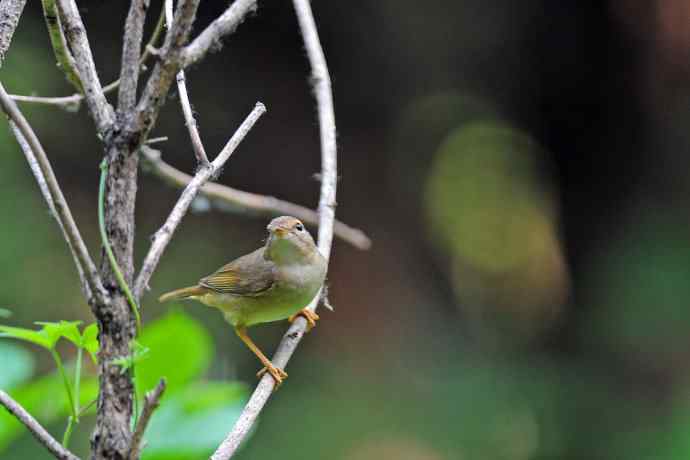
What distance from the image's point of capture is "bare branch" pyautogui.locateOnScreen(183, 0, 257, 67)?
1.07 meters

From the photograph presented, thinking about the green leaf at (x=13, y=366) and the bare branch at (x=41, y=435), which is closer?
the bare branch at (x=41, y=435)

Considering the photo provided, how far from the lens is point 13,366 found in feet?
5.73

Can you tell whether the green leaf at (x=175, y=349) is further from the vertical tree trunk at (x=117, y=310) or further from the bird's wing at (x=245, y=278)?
the bird's wing at (x=245, y=278)

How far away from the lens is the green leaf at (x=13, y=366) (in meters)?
1.71

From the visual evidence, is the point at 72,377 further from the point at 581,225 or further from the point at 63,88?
the point at 581,225

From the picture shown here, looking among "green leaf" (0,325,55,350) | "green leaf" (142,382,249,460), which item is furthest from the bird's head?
"green leaf" (0,325,55,350)

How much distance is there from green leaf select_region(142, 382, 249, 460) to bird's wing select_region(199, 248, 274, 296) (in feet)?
3.83

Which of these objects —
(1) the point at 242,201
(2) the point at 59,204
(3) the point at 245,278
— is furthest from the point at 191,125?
(3) the point at 245,278

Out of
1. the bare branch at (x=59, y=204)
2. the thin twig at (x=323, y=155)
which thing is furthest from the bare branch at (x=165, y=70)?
the thin twig at (x=323, y=155)

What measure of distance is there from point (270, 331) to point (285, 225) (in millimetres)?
2969

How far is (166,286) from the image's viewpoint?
5.91m

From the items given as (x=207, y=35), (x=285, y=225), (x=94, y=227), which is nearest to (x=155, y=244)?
(x=207, y=35)

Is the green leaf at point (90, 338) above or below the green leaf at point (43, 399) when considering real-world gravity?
below

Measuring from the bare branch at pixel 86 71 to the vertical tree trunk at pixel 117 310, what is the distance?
2.3 inches
